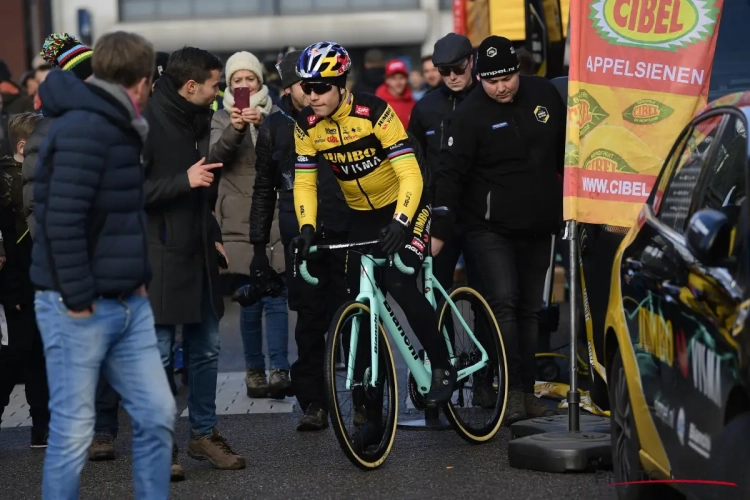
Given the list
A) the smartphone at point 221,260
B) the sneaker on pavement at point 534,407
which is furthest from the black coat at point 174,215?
the sneaker on pavement at point 534,407

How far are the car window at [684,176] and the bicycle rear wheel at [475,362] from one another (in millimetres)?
2202

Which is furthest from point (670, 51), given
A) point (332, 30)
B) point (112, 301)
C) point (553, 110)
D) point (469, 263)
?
point (332, 30)

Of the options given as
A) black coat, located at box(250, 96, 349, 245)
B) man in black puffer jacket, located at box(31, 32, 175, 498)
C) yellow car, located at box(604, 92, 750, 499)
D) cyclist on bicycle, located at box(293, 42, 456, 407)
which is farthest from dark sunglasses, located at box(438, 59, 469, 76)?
man in black puffer jacket, located at box(31, 32, 175, 498)

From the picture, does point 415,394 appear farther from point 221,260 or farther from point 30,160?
point 30,160

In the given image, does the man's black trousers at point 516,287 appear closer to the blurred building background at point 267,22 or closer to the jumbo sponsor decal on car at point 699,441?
the jumbo sponsor decal on car at point 699,441

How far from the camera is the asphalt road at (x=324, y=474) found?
7020 millimetres

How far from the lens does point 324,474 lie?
7.51m

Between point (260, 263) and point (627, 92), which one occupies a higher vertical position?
point (627, 92)

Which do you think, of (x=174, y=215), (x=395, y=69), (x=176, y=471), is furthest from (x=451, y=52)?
(x=395, y=69)

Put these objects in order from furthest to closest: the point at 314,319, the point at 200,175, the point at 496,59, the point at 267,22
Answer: the point at 267,22, the point at 314,319, the point at 496,59, the point at 200,175

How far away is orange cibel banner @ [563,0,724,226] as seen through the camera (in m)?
7.59

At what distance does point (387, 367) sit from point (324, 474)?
0.59 m

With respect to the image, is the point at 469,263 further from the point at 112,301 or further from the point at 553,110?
the point at 112,301

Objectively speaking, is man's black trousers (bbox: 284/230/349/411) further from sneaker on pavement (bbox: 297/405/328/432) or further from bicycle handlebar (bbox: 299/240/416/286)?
bicycle handlebar (bbox: 299/240/416/286)
